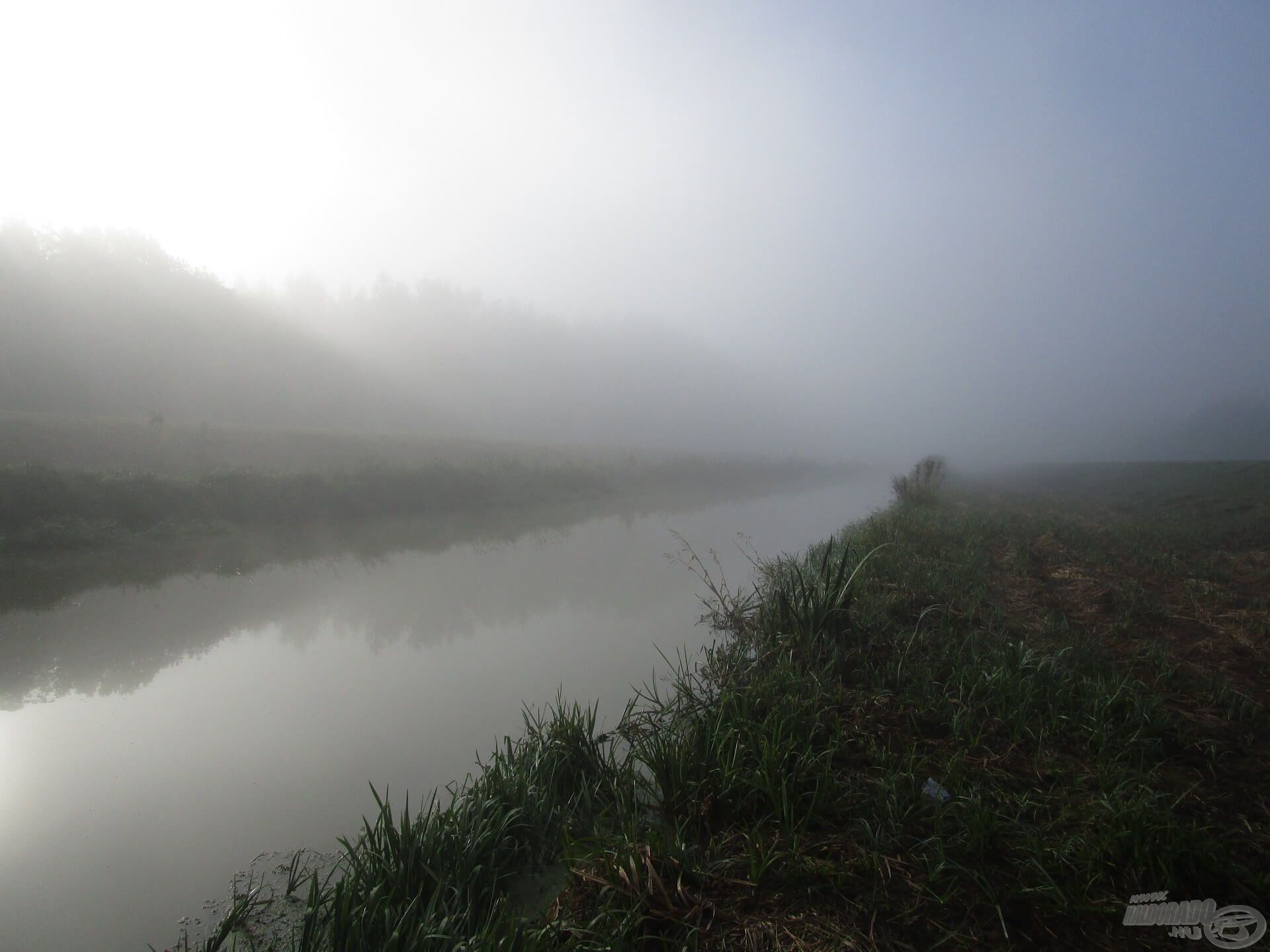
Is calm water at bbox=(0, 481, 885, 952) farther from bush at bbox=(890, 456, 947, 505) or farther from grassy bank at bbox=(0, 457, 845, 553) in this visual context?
bush at bbox=(890, 456, 947, 505)

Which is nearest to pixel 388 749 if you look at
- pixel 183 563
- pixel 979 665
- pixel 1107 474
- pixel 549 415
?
pixel 979 665

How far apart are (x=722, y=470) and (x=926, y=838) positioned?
3763 cm

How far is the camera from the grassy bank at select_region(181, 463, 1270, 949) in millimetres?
1891

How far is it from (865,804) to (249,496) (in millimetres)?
15237

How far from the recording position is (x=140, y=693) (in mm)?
5465

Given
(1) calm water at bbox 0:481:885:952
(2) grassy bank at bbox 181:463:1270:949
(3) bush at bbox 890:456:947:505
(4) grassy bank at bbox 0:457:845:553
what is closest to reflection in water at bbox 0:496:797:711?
(1) calm water at bbox 0:481:885:952

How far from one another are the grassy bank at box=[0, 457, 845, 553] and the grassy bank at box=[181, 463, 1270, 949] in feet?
36.4

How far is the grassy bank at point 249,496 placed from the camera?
9.89 meters

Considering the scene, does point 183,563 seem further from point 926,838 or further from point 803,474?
point 803,474

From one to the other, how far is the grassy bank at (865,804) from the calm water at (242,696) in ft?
2.32

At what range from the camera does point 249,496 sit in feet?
44.3

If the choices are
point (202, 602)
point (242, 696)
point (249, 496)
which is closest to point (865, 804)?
point (242, 696)

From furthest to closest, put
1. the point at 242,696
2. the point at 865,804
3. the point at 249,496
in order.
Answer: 1. the point at 249,496
2. the point at 242,696
3. the point at 865,804

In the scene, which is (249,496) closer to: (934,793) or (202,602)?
(202,602)
